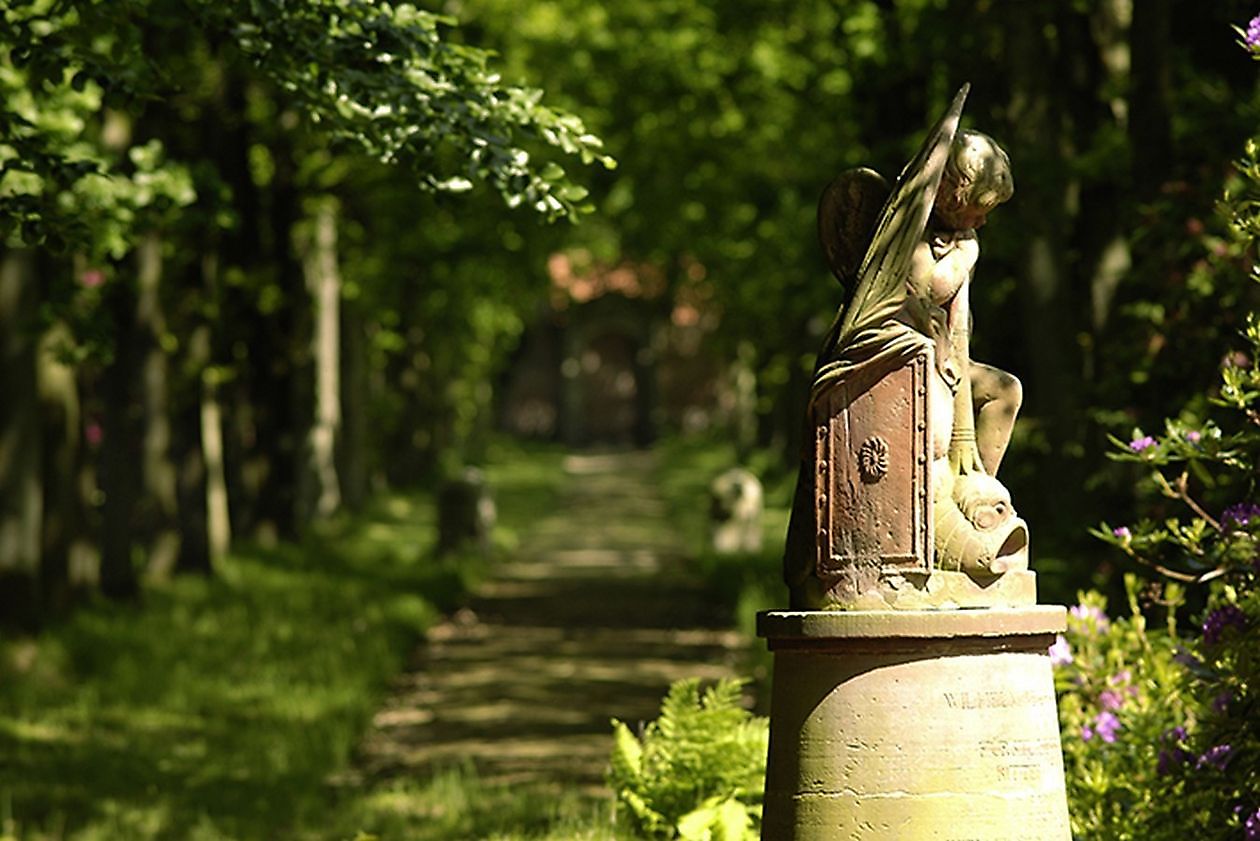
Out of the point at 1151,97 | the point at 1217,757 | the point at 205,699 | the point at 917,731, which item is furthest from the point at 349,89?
the point at 205,699

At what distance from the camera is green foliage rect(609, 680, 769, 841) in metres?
9.02

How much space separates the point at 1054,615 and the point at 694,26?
22811 mm

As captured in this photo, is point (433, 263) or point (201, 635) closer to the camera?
point (201, 635)

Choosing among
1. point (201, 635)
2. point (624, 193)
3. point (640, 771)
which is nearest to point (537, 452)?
point (624, 193)

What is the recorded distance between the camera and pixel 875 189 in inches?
285

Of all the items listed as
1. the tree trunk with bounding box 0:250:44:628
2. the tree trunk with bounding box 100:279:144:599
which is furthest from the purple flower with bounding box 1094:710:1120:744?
the tree trunk with bounding box 100:279:144:599

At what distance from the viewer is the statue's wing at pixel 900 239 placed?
22.4 feet

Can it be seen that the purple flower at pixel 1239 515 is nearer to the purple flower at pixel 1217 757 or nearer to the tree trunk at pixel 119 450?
the purple flower at pixel 1217 757

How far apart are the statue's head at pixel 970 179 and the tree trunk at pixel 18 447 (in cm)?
980

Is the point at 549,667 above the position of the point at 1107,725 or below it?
above

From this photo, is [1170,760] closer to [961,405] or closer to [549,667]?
[961,405]

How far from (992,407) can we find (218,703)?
9.32 m

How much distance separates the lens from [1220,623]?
7.58 m

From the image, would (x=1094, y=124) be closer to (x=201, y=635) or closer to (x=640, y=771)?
(x=201, y=635)
